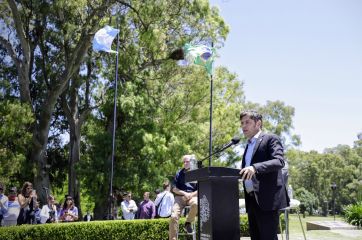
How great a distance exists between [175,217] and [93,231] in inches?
194

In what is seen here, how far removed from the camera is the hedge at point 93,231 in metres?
9.88

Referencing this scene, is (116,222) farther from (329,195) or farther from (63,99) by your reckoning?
(329,195)

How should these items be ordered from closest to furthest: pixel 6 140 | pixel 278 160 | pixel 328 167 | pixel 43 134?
1. pixel 278 160
2. pixel 6 140
3. pixel 43 134
4. pixel 328 167

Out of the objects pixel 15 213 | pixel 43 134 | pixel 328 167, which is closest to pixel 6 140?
pixel 43 134

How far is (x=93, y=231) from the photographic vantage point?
11.5 metres

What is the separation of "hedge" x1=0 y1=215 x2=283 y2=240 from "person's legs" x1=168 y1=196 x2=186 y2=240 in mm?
4249

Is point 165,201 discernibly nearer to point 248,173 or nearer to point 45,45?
point 248,173

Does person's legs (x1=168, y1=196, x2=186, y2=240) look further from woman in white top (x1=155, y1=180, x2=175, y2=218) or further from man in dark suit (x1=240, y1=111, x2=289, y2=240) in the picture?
woman in white top (x1=155, y1=180, x2=175, y2=218)

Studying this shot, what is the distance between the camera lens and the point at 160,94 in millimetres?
23500

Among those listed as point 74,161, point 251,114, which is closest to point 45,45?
point 74,161

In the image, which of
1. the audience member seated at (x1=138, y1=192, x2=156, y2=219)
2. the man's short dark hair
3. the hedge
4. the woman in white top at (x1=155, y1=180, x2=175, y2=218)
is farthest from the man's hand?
the audience member seated at (x1=138, y1=192, x2=156, y2=219)

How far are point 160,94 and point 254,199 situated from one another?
19346mm

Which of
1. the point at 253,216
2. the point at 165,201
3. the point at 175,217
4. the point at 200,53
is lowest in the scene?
the point at 175,217

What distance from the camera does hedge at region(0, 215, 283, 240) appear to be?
988 centimetres
